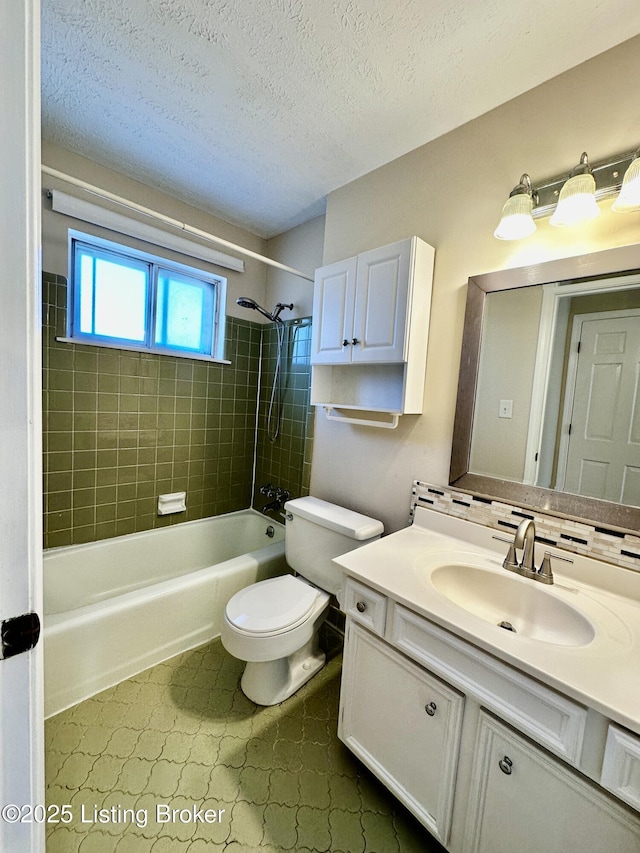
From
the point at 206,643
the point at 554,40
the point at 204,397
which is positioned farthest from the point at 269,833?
the point at 554,40

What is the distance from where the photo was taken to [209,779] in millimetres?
1205

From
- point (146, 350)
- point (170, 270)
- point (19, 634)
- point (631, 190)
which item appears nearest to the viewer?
point (19, 634)

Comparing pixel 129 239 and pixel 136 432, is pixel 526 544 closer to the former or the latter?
pixel 136 432

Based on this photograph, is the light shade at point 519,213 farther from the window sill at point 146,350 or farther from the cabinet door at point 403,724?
the window sill at point 146,350

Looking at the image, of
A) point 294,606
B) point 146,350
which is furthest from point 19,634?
point 146,350

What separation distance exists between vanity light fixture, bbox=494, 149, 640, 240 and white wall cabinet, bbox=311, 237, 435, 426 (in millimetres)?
354

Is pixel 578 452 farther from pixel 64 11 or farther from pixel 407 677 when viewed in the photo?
pixel 64 11

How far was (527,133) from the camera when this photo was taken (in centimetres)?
124

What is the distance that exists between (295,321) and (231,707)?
212cm

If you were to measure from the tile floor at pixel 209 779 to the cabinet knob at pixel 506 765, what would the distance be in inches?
20.4

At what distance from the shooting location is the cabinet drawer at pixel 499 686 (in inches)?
28.8

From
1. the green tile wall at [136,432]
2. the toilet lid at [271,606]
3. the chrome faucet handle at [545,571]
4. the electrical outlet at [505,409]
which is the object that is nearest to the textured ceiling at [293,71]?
the green tile wall at [136,432]

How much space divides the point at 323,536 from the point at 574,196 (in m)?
1.59

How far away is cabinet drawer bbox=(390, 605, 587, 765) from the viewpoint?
0.73m
